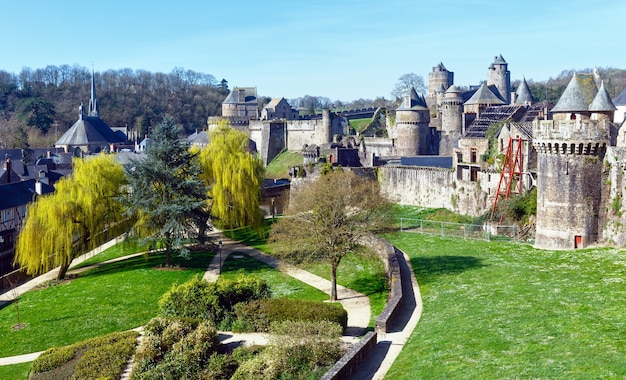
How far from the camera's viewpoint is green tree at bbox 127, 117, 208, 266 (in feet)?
111

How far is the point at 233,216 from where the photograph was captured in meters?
40.4

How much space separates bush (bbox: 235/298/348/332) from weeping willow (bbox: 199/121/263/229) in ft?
53.2

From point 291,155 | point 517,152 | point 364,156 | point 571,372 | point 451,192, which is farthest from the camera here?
point 291,155

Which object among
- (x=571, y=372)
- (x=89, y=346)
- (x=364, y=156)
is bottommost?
(x=89, y=346)

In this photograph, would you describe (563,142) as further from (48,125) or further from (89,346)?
(48,125)

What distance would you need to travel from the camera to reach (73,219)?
1332 inches

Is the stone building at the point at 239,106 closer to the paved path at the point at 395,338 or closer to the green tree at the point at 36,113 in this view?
the green tree at the point at 36,113

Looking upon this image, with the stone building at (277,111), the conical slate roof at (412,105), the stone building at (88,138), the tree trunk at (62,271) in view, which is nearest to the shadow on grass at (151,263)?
the tree trunk at (62,271)

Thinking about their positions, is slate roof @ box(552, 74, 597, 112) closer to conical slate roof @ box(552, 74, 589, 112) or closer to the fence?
conical slate roof @ box(552, 74, 589, 112)

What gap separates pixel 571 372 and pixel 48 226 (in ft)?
86.9

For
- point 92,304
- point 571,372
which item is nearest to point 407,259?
point 92,304

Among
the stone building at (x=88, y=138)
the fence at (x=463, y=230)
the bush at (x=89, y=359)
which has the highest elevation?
the stone building at (x=88, y=138)

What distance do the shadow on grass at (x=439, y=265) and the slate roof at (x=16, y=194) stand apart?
2592cm

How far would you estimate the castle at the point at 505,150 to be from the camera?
28969 millimetres
